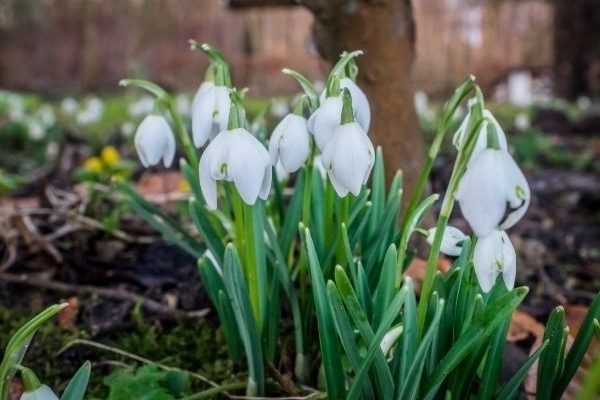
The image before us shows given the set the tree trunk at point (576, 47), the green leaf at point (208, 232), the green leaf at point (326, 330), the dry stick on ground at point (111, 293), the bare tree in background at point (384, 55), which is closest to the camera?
the green leaf at point (326, 330)

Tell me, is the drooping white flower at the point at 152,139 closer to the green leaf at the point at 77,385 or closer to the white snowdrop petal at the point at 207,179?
the white snowdrop petal at the point at 207,179

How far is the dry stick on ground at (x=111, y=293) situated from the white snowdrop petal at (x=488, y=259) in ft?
2.67

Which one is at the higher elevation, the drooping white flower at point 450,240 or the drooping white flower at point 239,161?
the drooping white flower at point 239,161

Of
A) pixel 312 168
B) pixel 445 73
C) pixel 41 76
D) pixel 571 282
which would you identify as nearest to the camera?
pixel 312 168

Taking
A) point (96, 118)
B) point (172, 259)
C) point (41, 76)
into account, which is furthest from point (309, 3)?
point (41, 76)

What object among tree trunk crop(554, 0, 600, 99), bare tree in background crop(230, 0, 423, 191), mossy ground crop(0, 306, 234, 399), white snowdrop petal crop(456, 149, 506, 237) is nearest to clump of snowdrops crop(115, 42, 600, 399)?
white snowdrop petal crop(456, 149, 506, 237)

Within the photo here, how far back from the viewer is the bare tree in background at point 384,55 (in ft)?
6.04

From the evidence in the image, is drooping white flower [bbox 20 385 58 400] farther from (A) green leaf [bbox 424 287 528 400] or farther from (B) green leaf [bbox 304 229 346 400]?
(A) green leaf [bbox 424 287 528 400]

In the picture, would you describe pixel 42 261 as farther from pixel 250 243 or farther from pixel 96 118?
pixel 96 118

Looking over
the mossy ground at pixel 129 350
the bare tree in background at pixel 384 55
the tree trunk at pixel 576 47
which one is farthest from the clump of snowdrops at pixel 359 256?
the tree trunk at pixel 576 47

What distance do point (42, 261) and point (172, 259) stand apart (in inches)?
13.0

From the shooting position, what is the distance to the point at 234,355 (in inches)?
55.2

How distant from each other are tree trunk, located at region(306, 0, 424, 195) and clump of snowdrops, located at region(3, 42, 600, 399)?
53cm

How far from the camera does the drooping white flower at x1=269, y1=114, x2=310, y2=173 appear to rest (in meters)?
1.11
